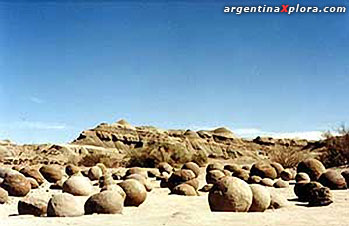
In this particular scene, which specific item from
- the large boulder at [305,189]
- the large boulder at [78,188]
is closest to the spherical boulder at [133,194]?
the large boulder at [78,188]

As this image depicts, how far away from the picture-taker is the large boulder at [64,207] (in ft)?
26.5

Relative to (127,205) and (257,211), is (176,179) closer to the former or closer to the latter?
(127,205)

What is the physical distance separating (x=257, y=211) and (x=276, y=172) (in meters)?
8.12

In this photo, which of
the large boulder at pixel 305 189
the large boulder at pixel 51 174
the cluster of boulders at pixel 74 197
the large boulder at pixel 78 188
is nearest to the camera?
the cluster of boulders at pixel 74 197

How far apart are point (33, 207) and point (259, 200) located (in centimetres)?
387

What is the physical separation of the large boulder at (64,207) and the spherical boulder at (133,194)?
1716mm

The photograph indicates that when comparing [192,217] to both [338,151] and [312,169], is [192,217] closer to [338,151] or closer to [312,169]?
[312,169]

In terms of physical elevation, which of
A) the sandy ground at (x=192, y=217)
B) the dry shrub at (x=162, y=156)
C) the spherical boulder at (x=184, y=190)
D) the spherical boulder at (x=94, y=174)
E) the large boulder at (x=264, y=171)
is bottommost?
the sandy ground at (x=192, y=217)

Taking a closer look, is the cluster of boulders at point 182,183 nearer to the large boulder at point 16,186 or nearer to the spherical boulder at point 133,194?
the spherical boulder at point 133,194

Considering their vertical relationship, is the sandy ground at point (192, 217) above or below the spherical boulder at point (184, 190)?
below

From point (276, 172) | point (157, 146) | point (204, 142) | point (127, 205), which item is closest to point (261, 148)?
point (204, 142)

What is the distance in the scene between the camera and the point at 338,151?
21.0m

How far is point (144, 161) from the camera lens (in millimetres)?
23953

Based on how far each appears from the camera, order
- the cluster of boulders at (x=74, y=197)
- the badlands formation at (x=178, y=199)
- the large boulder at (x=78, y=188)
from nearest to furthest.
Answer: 1. the badlands formation at (x=178, y=199)
2. the cluster of boulders at (x=74, y=197)
3. the large boulder at (x=78, y=188)
